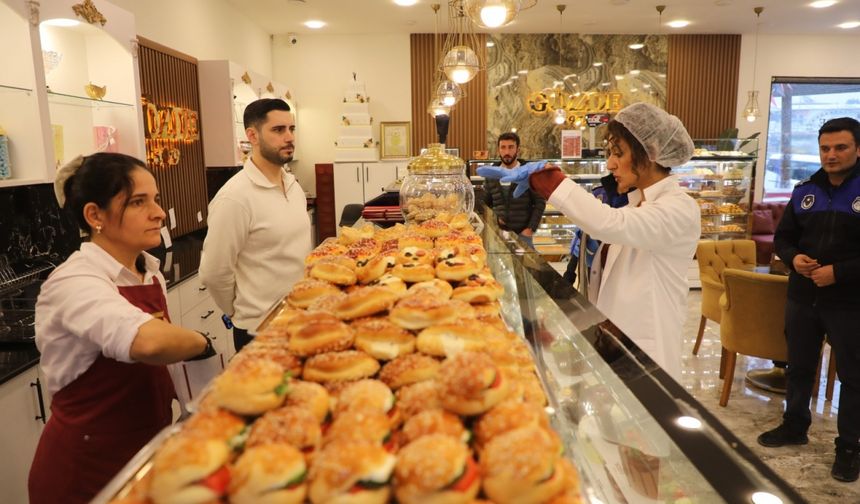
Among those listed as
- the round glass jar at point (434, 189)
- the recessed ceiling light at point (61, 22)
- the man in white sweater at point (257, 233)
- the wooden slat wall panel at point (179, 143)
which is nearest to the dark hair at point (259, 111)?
the man in white sweater at point (257, 233)

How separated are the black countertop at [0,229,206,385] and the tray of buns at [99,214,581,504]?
1810 mm

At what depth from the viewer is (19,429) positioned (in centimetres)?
242

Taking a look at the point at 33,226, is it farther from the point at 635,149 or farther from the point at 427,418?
the point at 427,418

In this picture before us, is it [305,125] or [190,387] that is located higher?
[305,125]

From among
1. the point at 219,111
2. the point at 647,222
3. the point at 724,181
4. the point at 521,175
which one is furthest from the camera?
the point at 724,181

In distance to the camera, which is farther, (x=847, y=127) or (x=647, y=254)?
(x=847, y=127)

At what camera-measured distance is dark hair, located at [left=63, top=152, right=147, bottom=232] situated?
1.76 metres

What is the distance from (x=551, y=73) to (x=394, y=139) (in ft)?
9.77

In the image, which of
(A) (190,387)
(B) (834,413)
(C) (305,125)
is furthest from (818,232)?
(C) (305,125)

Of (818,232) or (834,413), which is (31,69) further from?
(834,413)

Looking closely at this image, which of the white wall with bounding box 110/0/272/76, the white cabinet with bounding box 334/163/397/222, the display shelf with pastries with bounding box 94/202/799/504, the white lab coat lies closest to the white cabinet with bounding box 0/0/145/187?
the white wall with bounding box 110/0/272/76

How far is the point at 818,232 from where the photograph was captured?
12.2 ft

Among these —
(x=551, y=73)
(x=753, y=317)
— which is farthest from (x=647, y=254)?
(x=551, y=73)

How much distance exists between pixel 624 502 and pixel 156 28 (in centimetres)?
589
